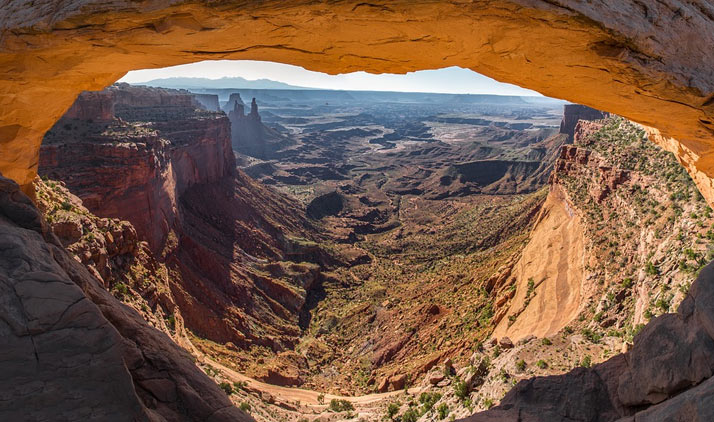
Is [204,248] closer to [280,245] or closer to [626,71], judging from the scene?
[280,245]

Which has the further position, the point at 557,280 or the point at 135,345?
the point at 557,280

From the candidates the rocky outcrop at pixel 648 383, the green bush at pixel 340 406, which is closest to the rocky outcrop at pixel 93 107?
the green bush at pixel 340 406

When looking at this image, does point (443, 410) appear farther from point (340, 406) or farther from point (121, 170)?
point (121, 170)

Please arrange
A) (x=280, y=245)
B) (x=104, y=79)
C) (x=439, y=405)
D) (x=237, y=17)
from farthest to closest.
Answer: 1. (x=280, y=245)
2. (x=439, y=405)
3. (x=104, y=79)
4. (x=237, y=17)

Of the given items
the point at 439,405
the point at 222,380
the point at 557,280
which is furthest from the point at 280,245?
the point at 439,405

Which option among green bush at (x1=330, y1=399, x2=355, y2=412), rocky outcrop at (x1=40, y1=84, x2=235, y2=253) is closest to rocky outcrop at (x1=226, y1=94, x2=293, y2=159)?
rocky outcrop at (x1=40, y1=84, x2=235, y2=253)

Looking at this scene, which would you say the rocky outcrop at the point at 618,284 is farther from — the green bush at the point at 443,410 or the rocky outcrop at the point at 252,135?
the rocky outcrop at the point at 252,135

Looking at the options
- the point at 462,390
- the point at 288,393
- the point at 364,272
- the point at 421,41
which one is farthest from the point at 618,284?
the point at 364,272

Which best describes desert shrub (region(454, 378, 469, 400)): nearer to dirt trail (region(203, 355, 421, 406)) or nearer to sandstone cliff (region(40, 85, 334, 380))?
dirt trail (region(203, 355, 421, 406))
